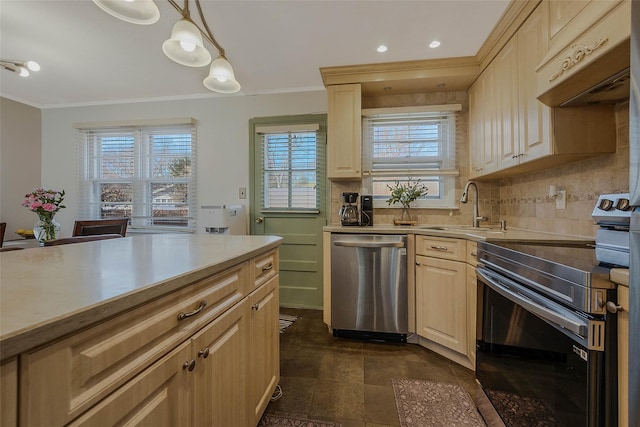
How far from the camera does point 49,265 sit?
0.82m

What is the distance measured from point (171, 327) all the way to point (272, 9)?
2.04 m

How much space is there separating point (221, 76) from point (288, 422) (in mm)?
1996

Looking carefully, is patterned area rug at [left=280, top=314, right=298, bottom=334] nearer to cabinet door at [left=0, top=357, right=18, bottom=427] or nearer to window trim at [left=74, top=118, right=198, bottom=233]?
window trim at [left=74, top=118, right=198, bottom=233]

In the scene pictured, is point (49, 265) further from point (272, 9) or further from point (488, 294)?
point (272, 9)

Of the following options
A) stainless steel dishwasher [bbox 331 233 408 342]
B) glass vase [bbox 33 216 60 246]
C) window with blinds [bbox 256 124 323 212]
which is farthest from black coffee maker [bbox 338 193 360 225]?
glass vase [bbox 33 216 60 246]

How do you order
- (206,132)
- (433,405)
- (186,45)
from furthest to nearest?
(206,132) → (433,405) → (186,45)

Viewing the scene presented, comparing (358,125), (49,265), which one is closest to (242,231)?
(358,125)

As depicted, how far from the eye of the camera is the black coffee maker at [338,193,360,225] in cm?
254

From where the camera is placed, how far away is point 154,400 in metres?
0.64

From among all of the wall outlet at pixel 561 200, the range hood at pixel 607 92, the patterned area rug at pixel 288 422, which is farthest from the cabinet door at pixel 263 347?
the wall outlet at pixel 561 200

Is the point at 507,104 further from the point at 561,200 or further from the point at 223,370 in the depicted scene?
the point at 223,370

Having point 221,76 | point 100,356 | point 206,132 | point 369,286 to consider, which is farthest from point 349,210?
point 100,356

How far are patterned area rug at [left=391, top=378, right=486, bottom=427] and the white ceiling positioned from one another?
8.07ft

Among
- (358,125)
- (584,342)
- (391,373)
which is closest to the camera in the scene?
(584,342)
